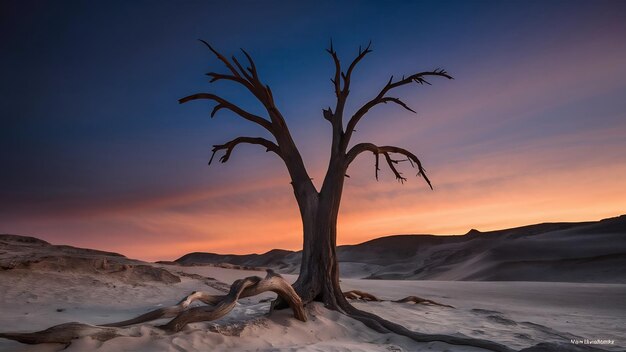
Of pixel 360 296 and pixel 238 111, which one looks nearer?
pixel 238 111

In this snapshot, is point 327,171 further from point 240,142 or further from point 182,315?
point 182,315

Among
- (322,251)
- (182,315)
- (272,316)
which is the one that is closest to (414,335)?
(272,316)

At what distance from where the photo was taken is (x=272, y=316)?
22.3ft

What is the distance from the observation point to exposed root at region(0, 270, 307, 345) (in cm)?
462

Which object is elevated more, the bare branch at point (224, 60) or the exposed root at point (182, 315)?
the bare branch at point (224, 60)

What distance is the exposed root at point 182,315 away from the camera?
462 cm

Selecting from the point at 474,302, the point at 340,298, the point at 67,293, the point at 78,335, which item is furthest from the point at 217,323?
the point at 474,302

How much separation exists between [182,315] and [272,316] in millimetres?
1648

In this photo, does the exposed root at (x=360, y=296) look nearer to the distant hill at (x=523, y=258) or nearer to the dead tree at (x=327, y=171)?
the dead tree at (x=327, y=171)

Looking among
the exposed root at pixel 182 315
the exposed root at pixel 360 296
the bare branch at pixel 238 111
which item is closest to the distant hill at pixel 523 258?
the exposed root at pixel 360 296

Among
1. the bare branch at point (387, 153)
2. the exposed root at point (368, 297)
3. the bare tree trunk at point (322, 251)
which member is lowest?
the exposed root at point (368, 297)

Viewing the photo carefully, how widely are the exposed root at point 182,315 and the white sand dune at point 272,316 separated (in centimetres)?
→ 11

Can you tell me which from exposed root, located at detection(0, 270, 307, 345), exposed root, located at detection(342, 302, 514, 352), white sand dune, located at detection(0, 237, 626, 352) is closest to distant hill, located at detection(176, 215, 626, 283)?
Answer: white sand dune, located at detection(0, 237, 626, 352)

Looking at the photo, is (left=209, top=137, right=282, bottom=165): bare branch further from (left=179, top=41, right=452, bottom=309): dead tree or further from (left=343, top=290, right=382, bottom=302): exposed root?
(left=343, top=290, right=382, bottom=302): exposed root
